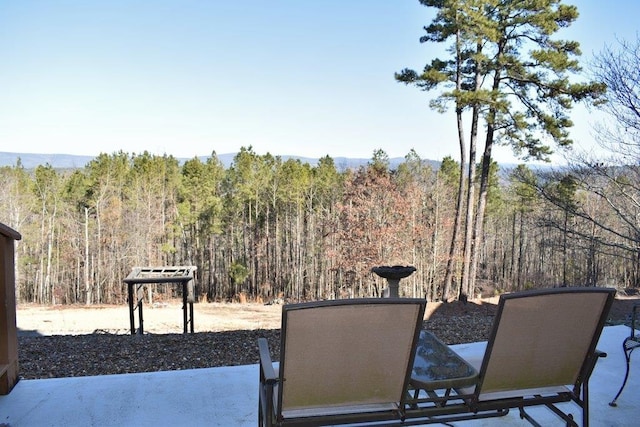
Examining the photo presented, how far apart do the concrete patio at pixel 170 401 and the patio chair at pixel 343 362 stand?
0.89 meters

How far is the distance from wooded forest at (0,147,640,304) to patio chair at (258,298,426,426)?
12878 millimetres

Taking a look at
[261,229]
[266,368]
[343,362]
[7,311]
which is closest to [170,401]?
[7,311]

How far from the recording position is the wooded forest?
51.3 feet

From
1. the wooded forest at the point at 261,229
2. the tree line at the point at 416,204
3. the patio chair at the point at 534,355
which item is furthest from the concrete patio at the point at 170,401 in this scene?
the wooded forest at the point at 261,229

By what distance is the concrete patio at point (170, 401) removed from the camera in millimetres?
2258

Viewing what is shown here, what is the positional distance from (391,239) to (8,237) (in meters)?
12.7

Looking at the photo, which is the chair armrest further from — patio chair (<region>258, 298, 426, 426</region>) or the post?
the post

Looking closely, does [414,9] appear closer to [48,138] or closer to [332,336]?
[332,336]

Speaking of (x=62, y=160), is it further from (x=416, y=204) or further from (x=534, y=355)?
(x=534, y=355)

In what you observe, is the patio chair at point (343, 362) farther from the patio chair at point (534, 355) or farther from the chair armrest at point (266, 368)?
the patio chair at point (534, 355)

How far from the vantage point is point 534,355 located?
1613 mm

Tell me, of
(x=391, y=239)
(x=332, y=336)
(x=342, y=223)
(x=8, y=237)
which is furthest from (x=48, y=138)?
(x=332, y=336)

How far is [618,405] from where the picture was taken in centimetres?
244

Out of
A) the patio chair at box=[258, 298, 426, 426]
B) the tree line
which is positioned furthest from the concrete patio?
the tree line
